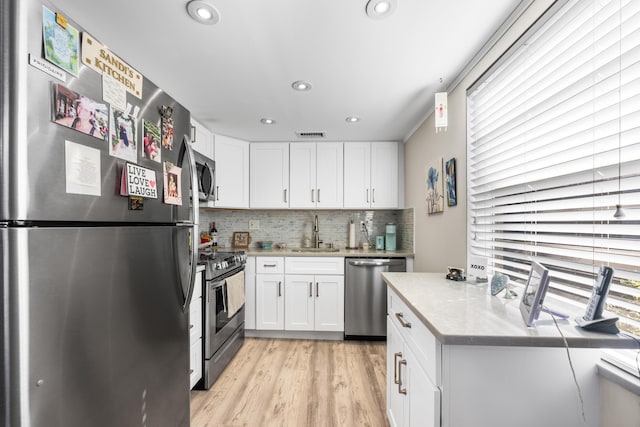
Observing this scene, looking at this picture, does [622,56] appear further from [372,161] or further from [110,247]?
[372,161]

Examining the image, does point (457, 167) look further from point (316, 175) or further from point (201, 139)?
point (201, 139)

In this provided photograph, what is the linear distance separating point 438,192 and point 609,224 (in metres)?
1.42

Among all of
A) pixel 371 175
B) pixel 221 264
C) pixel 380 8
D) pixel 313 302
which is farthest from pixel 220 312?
pixel 380 8

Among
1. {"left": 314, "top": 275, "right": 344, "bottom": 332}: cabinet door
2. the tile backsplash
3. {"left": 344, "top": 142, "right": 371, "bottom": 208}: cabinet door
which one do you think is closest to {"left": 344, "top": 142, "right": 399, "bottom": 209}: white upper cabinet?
{"left": 344, "top": 142, "right": 371, "bottom": 208}: cabinet door

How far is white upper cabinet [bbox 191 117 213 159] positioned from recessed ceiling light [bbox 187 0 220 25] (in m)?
1.30

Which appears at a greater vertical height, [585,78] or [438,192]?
[585,78]

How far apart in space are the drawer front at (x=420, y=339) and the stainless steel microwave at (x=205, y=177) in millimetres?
1931

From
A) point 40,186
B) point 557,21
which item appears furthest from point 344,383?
point 557,21

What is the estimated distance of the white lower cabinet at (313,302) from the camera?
317cm

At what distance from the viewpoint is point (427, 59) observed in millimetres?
1766

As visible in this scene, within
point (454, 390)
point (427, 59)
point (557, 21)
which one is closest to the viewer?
point (454, 390)

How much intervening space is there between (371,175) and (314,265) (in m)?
1.30

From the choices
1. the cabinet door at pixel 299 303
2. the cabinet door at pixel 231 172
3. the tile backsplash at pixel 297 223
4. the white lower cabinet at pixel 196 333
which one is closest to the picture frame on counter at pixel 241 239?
the tile backsplash at pixel 297 223

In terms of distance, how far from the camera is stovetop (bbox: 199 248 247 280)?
2.24 meters
